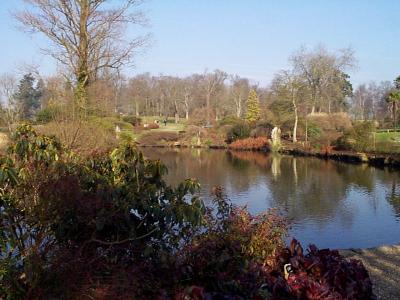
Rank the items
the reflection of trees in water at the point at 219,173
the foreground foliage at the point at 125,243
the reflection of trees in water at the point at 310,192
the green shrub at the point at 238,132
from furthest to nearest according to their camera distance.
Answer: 1. the green shrub at the point at 238,132
2. the reflection of trees in water at the point at 219,173
3. the reflection of trees in water at the point at 310,192
4. the foreground foliage at the point at 125,243

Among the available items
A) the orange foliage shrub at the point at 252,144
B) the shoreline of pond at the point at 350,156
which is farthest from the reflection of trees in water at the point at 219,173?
the orange foliage shrub at the point at 252,144

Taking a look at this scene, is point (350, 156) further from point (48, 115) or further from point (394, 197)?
point (48, 115)

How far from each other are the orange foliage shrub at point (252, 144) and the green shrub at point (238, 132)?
119 cm

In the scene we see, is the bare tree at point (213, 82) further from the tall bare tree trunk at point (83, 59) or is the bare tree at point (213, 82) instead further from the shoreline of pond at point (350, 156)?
the tall bare tree trunk at point (83, 59)

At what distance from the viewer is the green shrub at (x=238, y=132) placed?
42.4m

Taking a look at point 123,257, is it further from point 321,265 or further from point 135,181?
point 321,265

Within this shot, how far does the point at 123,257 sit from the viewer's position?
4.03 meters

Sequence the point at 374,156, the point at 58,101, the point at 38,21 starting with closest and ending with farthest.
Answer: the point at 38,21
the point at 58,101
the point at 374,156

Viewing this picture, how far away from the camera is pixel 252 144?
133 ft

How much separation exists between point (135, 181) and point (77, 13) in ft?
30.4

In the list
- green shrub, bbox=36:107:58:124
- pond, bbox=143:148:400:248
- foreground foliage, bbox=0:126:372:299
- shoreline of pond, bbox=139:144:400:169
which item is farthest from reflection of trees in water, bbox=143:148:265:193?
Answer: foreground foliage, bbox=0:126:372:299

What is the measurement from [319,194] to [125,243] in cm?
1381

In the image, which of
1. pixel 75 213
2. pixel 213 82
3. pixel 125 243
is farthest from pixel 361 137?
pixel 213 82

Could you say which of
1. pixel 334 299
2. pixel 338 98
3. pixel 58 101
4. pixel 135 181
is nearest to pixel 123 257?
pixel 135 181
